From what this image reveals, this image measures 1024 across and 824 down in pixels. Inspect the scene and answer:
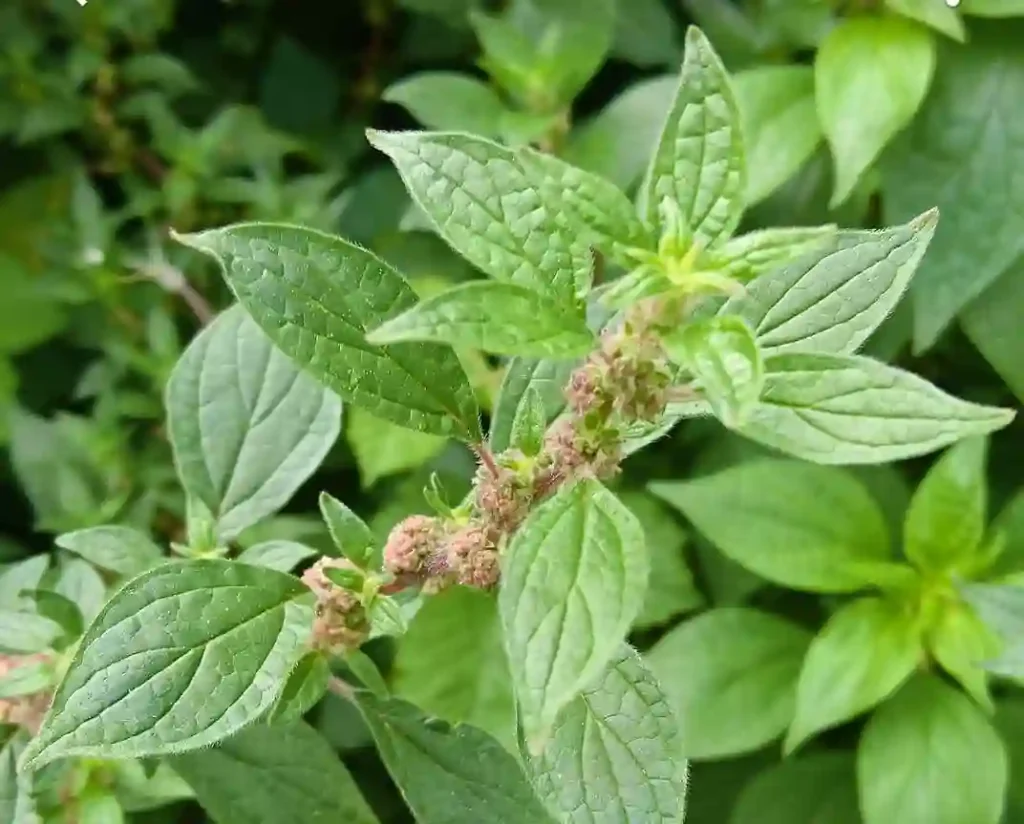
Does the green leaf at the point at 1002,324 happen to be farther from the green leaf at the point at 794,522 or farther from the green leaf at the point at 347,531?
the green leaf at the point at 347,531

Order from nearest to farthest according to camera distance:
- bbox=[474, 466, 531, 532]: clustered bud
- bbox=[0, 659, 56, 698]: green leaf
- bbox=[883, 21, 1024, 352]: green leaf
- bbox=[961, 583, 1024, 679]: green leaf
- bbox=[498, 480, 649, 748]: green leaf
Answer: bbox=[498, 480, 649, 748]: green leaf, bbox=[474, 466, 531, 532]: clustered bud, bbox=[0, 659, 56, 698]: green leaf, bbox=[961, 583, 1024, 679]: green leaf, bbox=[883, 21, 1024, 352]: green leaf

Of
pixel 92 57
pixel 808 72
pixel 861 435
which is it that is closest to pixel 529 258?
pixel 861 435

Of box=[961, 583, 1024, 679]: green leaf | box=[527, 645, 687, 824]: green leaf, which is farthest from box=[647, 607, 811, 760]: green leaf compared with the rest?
box=[527, 645, 687, 824]: green leaf

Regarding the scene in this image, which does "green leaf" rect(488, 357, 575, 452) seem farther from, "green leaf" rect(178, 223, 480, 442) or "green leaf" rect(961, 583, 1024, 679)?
"green leaf" rect(961, 583, 1024, 679)

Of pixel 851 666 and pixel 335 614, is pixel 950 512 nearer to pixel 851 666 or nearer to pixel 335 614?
pixel 851 666

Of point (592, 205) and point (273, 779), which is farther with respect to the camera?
point (273, 779)

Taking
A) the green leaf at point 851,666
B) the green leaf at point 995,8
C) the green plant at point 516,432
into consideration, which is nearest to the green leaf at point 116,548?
the green plant at point 516,432

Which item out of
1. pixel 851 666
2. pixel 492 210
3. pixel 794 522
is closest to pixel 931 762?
pixel 851 666
